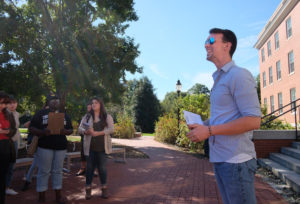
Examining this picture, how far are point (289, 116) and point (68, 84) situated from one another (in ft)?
62.1

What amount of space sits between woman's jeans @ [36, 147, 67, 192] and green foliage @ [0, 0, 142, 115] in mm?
5864

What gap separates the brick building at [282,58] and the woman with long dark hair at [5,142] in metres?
19.7

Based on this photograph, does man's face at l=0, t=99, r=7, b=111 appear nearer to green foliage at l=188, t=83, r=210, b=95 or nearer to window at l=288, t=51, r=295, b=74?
window at l=288, t=51, r=295, b=74

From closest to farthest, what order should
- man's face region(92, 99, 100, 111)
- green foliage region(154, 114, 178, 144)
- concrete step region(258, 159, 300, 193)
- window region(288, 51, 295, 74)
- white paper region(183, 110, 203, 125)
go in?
1. white paper region(183, 110, 203, 125)
2. man's face region(92, 99, 100, 111)
3. concrete step region(258, 159, 300, 193)
4. green foliage region(154, 114, 178, 144)
5. window region(288, 51, 295, 74)

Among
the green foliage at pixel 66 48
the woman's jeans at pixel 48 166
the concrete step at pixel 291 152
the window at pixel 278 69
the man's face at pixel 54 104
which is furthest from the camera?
the window at pixel 278 69

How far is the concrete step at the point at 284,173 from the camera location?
17.4 ft

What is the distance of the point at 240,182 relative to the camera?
153 centimetres

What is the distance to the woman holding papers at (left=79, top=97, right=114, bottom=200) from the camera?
470cm

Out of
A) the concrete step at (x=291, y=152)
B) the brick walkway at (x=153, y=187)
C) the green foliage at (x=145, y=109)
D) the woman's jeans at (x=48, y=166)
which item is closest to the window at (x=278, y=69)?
the concrete step at (x=291, y=152)

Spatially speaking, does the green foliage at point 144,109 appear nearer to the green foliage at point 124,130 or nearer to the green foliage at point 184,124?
the green foliage at point 124,130

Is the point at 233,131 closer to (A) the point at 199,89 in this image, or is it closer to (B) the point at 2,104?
(B) the point at 2,104

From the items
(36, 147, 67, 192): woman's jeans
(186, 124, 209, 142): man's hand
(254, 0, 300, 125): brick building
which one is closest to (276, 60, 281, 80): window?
(254, 0, 300, 125): brick building

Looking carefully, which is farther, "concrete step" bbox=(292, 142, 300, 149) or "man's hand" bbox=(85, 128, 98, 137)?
"concrete step" bbox=(292, 142, 300, 149)

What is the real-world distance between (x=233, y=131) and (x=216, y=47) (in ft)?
2.18
